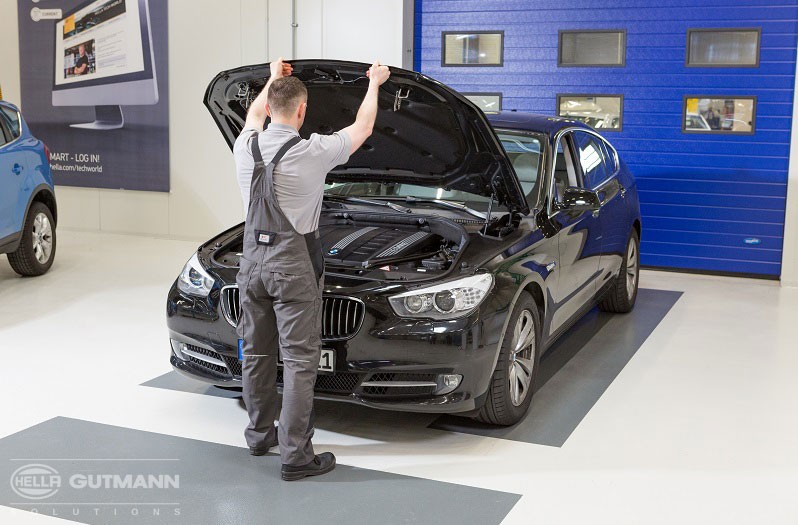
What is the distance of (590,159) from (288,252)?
3.01 meters

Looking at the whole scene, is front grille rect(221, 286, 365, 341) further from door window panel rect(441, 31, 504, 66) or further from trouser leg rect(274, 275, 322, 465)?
door window panel rect(441, 31, 504, 66)

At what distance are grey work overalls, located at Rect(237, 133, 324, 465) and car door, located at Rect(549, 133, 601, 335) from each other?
1.64 meters

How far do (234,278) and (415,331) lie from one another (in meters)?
0.87

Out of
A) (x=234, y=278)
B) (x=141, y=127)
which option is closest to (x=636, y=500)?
(x=234, y=278)

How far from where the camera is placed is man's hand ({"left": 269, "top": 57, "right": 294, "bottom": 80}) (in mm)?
4312

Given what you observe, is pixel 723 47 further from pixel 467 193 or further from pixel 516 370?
pixel 516 370

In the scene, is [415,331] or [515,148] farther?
[515,148]

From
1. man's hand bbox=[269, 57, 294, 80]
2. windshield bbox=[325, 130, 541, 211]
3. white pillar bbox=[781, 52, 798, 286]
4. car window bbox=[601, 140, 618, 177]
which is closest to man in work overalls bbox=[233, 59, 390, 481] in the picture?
man's hand bbox=[269, 57, 294, 80]

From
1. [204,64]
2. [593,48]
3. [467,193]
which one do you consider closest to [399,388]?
[467,193]

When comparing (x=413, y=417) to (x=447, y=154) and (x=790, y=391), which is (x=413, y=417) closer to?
(x=447, y=154)

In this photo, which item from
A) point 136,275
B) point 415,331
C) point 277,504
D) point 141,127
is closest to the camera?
point 277,504

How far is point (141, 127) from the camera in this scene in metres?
10.9

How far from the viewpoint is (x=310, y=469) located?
3971mm

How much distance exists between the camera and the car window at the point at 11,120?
25.9 feet
